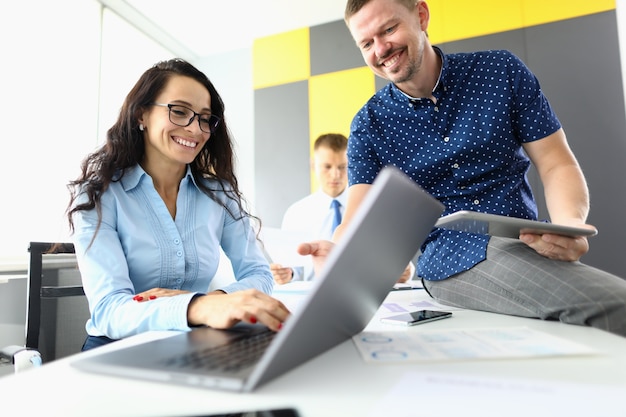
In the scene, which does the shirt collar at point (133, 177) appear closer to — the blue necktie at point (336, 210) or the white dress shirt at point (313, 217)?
the white dress shirt at point (313, 217)

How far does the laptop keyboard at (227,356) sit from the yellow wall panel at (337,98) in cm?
305

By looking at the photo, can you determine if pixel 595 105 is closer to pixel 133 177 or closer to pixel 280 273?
pixel 280 273

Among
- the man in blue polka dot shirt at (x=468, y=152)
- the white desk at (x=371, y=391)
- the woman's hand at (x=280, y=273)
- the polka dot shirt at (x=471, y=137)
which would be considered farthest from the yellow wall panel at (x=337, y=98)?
the white desk at (x=371, y=391)

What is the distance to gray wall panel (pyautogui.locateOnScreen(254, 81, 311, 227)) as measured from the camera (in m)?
3.69

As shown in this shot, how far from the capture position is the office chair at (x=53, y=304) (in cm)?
147

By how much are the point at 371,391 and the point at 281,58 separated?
3.76 metres

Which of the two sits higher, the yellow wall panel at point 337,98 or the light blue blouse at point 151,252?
the yellow wall panel at point 337,98

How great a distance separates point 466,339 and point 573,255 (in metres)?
0.48

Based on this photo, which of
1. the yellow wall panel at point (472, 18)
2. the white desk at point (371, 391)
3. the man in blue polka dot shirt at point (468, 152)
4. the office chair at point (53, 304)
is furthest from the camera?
the yellow wall panel at point (472, 18)

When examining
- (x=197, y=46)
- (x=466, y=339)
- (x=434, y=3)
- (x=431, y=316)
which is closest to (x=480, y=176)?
(x=431, y=316)

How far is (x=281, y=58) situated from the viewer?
12.6 ft

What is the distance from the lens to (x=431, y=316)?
0.82 metres

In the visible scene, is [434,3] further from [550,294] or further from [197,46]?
[550,294]

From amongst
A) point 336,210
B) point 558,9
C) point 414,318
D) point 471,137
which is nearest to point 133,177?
point 414,318
